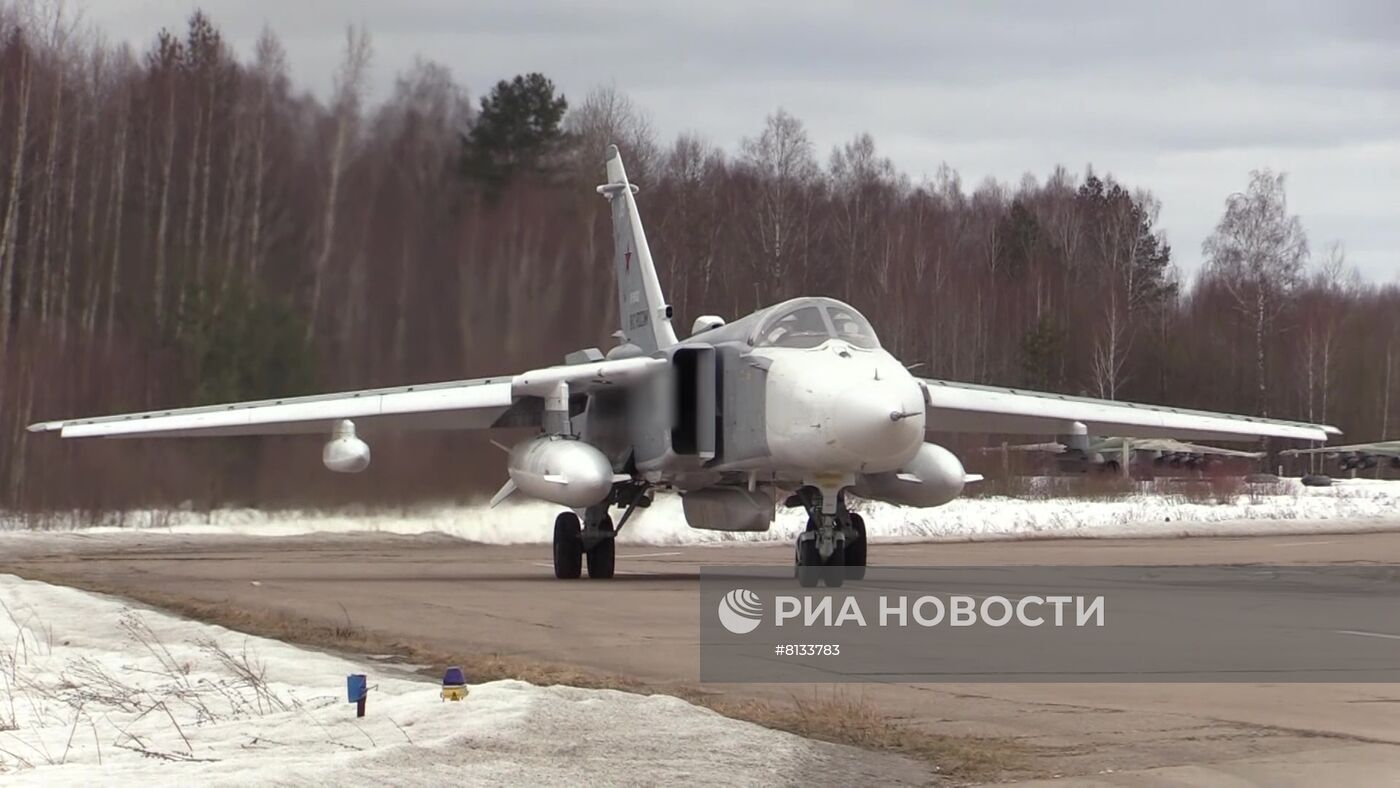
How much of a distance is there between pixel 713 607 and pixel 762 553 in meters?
10.4

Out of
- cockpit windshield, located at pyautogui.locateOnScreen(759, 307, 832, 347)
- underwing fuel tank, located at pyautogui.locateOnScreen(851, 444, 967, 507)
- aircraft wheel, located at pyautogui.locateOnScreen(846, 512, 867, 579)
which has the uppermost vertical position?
cockpit windshield, located at pyautogui.locateOnScreen(759, 307, 832, 347)

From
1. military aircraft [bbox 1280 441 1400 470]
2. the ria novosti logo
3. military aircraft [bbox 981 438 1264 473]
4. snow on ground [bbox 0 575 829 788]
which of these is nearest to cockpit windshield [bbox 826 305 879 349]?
the ria novosti logo

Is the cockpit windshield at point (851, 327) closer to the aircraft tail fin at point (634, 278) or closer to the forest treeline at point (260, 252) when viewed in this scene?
the aircraft tail fin at point (634, 278)

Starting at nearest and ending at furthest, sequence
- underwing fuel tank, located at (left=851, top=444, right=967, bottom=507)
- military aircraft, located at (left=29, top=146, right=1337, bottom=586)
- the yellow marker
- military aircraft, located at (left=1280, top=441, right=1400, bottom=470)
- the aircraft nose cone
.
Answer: the yellow marker, the aircraft nose cone, military aircraft, located at (left=29, top=146, right=1337, bottom=586), underwing fuel tank, located at (left=851, top=444, right=967, bottom=507), military aircraft, located at (left=1280, top=441, right=1400, bottom=470)

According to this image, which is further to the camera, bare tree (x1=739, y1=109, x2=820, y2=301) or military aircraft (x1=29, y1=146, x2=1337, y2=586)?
bare tree (x1=739, y1=109, x2=820, y2=301)

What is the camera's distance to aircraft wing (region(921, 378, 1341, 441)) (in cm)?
1825

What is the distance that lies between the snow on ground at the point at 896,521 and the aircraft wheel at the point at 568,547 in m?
8.08

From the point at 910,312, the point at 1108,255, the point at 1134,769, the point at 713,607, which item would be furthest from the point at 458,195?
the point at 1108,255

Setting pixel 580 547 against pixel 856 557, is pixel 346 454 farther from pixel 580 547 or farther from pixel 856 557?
pixel 856 557

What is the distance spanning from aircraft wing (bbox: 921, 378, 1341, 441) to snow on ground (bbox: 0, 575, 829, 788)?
10.2 m

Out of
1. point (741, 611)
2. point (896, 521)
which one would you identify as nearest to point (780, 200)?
point (896, 521)

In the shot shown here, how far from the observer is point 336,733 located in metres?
6.47

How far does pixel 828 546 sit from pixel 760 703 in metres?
7.65

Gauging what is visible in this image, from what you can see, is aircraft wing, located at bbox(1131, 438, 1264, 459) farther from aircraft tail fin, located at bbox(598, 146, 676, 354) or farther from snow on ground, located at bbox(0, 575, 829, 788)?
snow on ground, located at bbox(0, 575, 829, 788)
